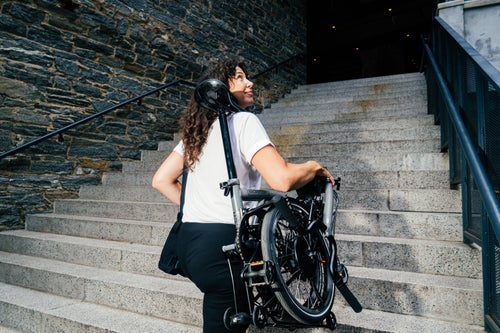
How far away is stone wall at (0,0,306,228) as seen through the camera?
14.2 feet

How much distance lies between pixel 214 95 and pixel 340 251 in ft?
5.76

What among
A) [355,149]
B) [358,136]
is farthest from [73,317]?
[358,136]

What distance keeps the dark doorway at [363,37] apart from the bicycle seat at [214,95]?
1236 cm

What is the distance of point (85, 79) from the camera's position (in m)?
5.00

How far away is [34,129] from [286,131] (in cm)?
326

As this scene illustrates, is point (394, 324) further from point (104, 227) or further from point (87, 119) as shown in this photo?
point (87, 119)

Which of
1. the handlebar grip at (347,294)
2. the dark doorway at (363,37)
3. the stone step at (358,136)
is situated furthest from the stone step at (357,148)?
the dark doorway at (363,37)

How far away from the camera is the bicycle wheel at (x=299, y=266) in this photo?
126cm

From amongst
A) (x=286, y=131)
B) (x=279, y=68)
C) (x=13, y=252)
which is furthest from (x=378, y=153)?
(x=279, y=68)

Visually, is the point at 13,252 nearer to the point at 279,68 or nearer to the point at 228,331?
the point at 228,331

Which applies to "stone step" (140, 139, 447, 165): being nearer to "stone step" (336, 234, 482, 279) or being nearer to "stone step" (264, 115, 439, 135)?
"stone step" (264, 115, 439, 135)

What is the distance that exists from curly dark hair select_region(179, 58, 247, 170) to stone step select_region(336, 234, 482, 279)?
5.29 ft

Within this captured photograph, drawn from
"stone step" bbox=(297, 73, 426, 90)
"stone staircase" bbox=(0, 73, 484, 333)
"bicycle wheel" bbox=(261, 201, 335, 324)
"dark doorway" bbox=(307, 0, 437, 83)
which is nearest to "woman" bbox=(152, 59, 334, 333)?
"bicycle wheel" bbox=(261, 201, 335, 324)

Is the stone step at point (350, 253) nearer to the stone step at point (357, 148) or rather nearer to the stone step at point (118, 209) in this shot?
the stone step at point (118, 209)
